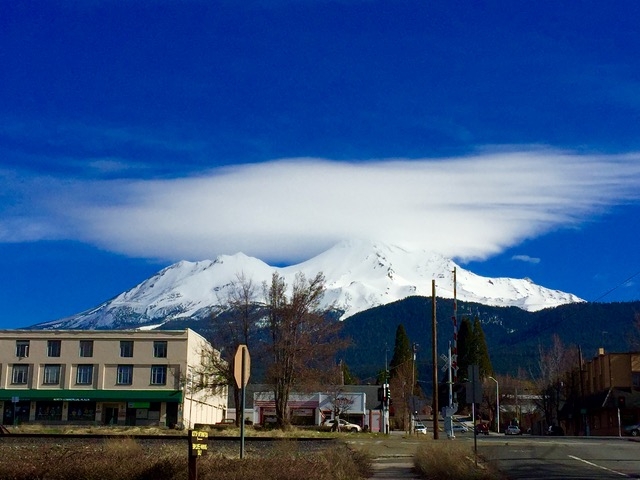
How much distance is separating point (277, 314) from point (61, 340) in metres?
30.2

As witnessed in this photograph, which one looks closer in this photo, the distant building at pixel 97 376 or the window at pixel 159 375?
the distant building at pixel 97 376

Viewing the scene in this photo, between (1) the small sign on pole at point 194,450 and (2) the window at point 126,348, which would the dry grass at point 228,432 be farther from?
(1) the small sign on pole at point 194,450

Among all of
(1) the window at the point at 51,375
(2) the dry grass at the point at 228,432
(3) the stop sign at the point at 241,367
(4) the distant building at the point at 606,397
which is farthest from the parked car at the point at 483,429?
(3) the stop sign at the point at 241,367

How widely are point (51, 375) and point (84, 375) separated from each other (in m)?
3.15

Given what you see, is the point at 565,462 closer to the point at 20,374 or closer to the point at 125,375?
the point at 125,375

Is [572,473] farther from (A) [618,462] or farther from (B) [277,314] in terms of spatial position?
(B) [277,314]

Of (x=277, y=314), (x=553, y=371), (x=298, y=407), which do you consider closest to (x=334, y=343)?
(x=277, y=314)

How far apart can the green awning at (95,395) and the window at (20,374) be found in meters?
0.98

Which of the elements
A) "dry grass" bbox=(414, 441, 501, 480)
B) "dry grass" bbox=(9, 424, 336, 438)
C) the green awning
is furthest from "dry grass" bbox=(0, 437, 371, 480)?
the green awning

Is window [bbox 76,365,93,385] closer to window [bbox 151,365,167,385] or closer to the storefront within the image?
the storefront

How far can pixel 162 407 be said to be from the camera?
83.6 meters

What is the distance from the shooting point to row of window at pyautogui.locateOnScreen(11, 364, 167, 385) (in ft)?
277

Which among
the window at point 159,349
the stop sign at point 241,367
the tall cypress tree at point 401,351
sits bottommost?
the stop sign at point 241,367

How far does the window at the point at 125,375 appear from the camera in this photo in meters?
84.8
